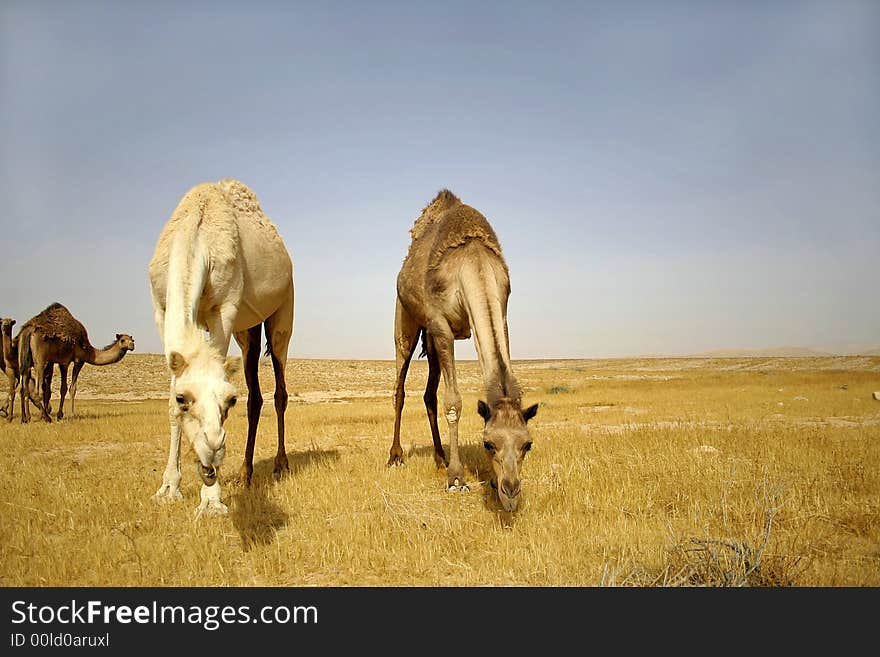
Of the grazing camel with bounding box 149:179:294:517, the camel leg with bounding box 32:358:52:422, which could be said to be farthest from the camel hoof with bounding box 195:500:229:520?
the camel leg with bounding box 32:358:52:422

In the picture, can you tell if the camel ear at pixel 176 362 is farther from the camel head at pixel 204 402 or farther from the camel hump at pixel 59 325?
the camel hump at pixel 59 325

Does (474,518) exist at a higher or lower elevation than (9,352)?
lower

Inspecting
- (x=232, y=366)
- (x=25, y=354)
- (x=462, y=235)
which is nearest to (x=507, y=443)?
(x=232, y=366)

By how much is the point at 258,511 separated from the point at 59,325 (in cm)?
1404

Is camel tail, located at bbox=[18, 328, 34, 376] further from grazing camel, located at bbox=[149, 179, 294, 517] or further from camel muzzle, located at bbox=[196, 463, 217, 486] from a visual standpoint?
camel muzzle, located at bbox=[196, 463, 217, 486]

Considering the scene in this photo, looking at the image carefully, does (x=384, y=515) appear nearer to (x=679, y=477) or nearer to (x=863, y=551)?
(x=679, y=477)

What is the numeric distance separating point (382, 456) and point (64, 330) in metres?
12.7

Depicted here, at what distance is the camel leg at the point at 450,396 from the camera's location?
6027 mm

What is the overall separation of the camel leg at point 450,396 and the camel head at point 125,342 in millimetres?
14470

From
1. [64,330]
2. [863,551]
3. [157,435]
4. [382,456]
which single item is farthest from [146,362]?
[863,551]

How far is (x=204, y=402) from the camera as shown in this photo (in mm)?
3797

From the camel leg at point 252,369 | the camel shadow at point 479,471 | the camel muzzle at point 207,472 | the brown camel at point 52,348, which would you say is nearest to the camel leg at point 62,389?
the brown camel at point 52,348

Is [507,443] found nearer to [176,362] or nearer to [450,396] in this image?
[450,396]

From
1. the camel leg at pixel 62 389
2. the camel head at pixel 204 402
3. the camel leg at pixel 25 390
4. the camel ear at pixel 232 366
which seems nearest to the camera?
the camel head at pixel 204 402
